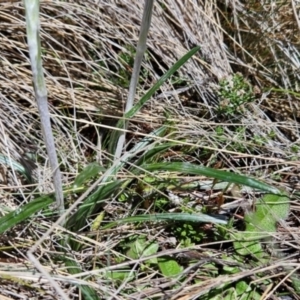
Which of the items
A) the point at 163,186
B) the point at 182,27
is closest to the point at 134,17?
the point at 182,27

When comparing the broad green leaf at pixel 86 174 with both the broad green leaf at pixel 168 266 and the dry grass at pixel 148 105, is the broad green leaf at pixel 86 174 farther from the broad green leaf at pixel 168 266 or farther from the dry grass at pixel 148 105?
the broad green leaf at pixel 168 266

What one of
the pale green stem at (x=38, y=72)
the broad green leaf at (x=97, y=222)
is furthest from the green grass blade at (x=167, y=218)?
the pale green stem at (x=38, y=72)

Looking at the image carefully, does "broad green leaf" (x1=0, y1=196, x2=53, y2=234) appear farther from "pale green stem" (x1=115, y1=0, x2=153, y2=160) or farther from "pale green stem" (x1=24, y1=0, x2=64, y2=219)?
"pale green stem" (x1=115, y1=0, x2=153, y2=160)

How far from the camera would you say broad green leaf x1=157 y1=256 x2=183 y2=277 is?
4.63 ft

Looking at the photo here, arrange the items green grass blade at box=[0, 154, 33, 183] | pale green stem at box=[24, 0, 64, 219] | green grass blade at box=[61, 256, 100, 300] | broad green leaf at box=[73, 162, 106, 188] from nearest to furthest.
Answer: pale green stem at box=[24, 0, 64, 219]
green grass blade at box=[61, 256, 100, 300]
broad green leaf at box=[73, 162, 106, 188]
green grass blade at box=[0, 154, 33, 183]

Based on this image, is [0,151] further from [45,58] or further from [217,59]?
[217,59]

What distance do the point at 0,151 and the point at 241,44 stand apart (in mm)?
914

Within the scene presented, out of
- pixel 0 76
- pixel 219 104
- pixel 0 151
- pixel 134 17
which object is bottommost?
pixel 0 151

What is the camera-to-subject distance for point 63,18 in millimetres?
1916

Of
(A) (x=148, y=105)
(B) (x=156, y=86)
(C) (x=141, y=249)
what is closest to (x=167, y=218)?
(C) (x=141, y=249)

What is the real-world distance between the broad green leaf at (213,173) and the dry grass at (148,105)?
15cm

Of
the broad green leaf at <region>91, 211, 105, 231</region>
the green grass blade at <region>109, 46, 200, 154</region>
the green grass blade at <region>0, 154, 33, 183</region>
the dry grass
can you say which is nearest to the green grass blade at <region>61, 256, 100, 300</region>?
the dry grass

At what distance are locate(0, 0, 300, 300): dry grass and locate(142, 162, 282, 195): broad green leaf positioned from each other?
148 mm

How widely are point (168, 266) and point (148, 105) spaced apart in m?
0.58
